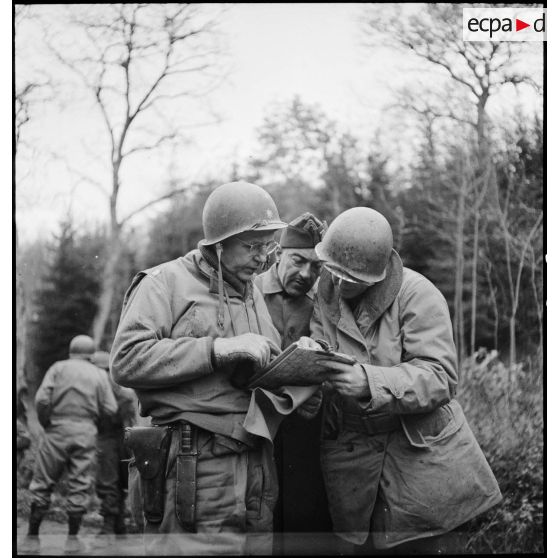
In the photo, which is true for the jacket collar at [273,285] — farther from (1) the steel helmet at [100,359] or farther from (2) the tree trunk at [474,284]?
(1) the steel helmet at [100,359]

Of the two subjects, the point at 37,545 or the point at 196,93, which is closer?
the point at 37,545

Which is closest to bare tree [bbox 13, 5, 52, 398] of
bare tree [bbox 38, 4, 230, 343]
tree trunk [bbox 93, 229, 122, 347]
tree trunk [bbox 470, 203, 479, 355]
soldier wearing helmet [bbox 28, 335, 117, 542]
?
bare tree [bbox 38, 4, 230, 343]

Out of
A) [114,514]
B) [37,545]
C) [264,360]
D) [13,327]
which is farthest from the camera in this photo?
[114,514]

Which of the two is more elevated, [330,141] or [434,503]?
[330,141]

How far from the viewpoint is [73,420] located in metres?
7.32

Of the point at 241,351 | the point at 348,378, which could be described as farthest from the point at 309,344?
the point at 241,351

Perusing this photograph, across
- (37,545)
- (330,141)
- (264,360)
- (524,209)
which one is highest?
(330,141)

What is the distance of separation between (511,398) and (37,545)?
11.8 feet

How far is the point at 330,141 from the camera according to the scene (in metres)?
6.53

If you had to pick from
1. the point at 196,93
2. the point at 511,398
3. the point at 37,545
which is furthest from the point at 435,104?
the point at 37,545

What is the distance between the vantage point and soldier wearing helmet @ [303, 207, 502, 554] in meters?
3.72

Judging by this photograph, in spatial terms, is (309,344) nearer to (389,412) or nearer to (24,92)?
(389,412)

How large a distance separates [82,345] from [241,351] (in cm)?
389

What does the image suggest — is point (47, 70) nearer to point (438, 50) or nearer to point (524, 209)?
point (438, 50)
